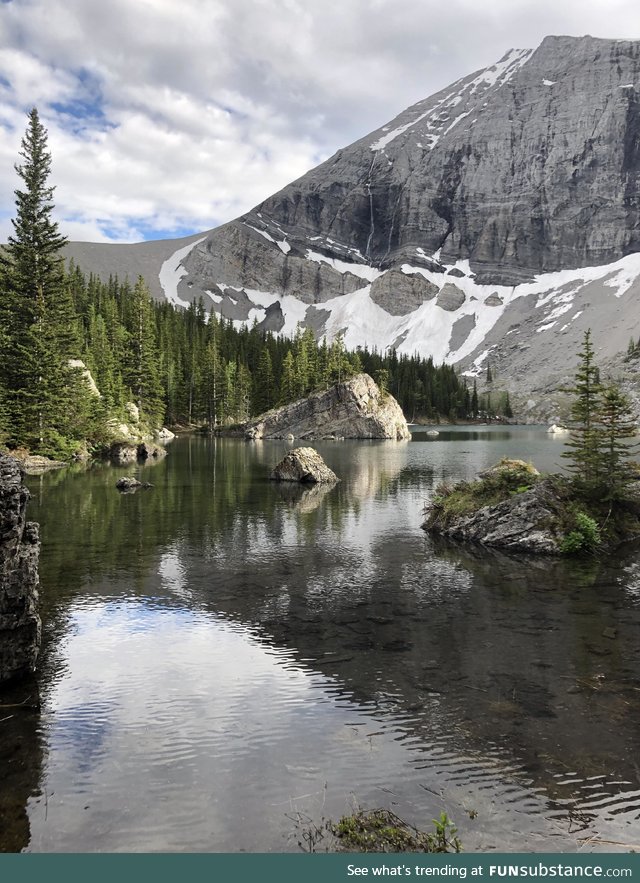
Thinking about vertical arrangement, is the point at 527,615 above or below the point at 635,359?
below

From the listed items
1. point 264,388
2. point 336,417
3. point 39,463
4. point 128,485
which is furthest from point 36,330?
point 264,388

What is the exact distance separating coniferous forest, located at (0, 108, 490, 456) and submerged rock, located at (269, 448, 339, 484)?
24.7 metres

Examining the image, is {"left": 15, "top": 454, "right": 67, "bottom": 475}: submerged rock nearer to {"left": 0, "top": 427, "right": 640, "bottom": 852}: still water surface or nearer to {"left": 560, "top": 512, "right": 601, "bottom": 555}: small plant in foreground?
{"left": 0, "top": 427, "right": 640, "bottom": 852}: still water surface

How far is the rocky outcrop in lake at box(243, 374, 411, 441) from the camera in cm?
13162

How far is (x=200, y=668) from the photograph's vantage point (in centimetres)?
1334

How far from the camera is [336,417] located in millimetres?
133625

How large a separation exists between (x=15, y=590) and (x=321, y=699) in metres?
6.92

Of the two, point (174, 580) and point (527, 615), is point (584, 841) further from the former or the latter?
point (174, 580)

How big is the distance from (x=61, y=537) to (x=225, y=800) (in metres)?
21.1

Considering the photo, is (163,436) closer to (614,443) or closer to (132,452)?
(132,452)

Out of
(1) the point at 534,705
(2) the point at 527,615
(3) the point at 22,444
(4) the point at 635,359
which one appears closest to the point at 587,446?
(2) the point at 527,615

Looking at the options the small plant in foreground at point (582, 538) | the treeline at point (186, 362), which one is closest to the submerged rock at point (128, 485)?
the small plant in foreground at point (582, 538)

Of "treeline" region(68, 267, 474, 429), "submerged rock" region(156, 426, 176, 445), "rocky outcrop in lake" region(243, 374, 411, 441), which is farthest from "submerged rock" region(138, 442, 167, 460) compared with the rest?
"rocky outcrop in lake" region(243, 374, 411, 441)

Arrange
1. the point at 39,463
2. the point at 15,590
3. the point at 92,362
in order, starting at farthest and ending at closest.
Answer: the point at 92,362
the point at 39,463
the point at 15,590
